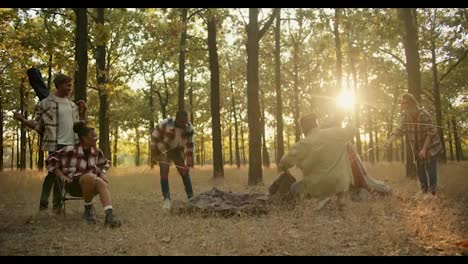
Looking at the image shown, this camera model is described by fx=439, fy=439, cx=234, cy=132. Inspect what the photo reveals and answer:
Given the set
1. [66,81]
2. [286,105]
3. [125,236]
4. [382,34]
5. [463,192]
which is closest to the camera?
[125,236]

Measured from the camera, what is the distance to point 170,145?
8.45 m

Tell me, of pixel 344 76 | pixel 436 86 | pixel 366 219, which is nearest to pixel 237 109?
pixel 344 76

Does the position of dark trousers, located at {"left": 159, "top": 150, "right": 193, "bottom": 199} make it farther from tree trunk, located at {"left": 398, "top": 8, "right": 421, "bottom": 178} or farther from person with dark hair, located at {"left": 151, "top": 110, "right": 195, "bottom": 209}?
tree trunk, located at {"left": 398, "top": 8, "right": 421, "bottom": 178}

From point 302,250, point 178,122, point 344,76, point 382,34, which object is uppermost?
point 344,76

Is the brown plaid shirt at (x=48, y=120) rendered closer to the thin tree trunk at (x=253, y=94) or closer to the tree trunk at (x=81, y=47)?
the tree trunk at (x=81, y=47)

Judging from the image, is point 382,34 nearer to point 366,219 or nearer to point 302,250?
point 366,219

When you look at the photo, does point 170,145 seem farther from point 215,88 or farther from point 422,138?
point 215,88

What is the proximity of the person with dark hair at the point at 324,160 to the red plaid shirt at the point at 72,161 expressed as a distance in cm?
289

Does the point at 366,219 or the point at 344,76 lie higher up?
the point at 344,76

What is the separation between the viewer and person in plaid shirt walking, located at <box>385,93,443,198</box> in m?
8.16

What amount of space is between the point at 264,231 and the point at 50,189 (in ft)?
12.3

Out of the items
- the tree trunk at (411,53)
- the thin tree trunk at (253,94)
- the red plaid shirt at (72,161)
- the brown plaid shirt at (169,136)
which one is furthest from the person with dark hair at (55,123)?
the tree trunk at (411,53)

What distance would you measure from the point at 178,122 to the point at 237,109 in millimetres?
30505

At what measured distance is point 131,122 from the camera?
39719 millimetres
